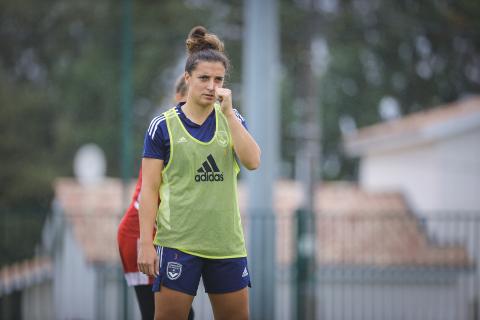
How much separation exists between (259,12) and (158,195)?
22.4 ft

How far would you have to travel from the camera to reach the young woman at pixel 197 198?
12.1ft

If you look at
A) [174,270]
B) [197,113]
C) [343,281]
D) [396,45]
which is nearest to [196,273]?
[174,270]

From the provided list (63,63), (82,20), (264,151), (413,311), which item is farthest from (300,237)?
(63,63)

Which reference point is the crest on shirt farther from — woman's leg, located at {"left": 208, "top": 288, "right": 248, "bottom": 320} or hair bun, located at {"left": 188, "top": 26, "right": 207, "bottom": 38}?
woman's leg, located at {"left": 208, "top": 288, "right": 248, "bottom": 320}

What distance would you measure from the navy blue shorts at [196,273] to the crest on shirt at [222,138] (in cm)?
57

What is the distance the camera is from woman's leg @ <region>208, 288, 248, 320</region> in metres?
3.77

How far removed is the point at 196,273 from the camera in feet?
12.2

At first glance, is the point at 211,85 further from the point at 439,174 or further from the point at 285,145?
the point at 285,145

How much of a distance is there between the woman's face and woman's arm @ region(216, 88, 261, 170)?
55 mm

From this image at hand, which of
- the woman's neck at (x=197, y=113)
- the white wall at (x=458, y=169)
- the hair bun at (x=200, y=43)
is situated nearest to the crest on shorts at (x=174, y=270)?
the woman's neck at (x=197, y=113)

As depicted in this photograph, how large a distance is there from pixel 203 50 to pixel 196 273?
1118 millimetres

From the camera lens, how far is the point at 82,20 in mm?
22422

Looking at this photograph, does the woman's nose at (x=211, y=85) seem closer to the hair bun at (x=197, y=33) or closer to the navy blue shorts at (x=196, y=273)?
the hair bun at (x=197, y=33)

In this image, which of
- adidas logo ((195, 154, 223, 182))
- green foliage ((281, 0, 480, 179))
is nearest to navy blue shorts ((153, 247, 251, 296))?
adidas logo ((195, 154, 223, 182))
